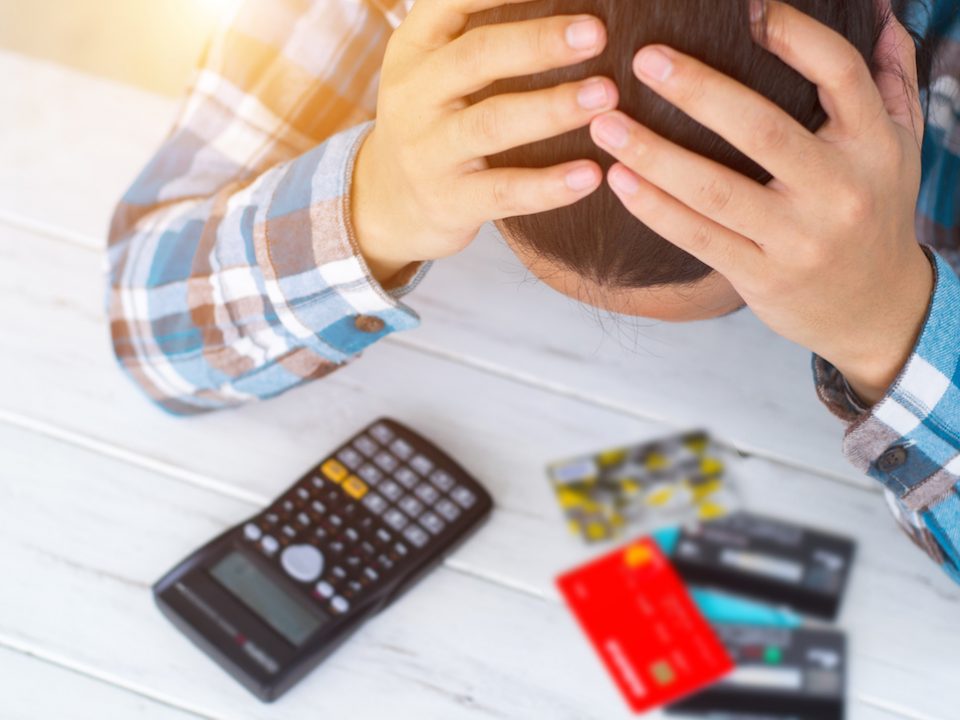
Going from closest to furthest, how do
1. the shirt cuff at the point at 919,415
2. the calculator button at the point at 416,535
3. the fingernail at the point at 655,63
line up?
the fingernail at the point at 655,63, the shirt cuff at the point at 919,415, the calculator button at the point at 416,535

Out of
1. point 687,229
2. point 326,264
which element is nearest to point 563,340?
point 326,264

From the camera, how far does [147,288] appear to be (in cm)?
76

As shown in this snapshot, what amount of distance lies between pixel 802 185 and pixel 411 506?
374 millimetres

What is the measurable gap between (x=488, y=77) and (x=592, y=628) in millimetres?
389

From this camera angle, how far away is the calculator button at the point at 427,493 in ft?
2.33

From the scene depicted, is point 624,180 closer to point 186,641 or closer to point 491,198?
point 491,198

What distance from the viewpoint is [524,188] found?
470 mm

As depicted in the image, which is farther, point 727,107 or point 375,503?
point 375,503

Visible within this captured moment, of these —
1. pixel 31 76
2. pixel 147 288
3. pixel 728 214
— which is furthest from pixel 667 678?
pixel 31 76

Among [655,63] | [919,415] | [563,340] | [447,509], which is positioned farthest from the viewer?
[563,340]

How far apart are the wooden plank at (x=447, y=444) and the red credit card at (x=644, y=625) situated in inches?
1.0

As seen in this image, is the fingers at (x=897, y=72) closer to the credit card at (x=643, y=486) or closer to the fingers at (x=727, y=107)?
the fingers at (x=727, y=107)

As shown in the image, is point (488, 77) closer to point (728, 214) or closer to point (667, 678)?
point (728, 214)

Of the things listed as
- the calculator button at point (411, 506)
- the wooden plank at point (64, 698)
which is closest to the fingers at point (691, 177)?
the calculator button at point (411, 506)
